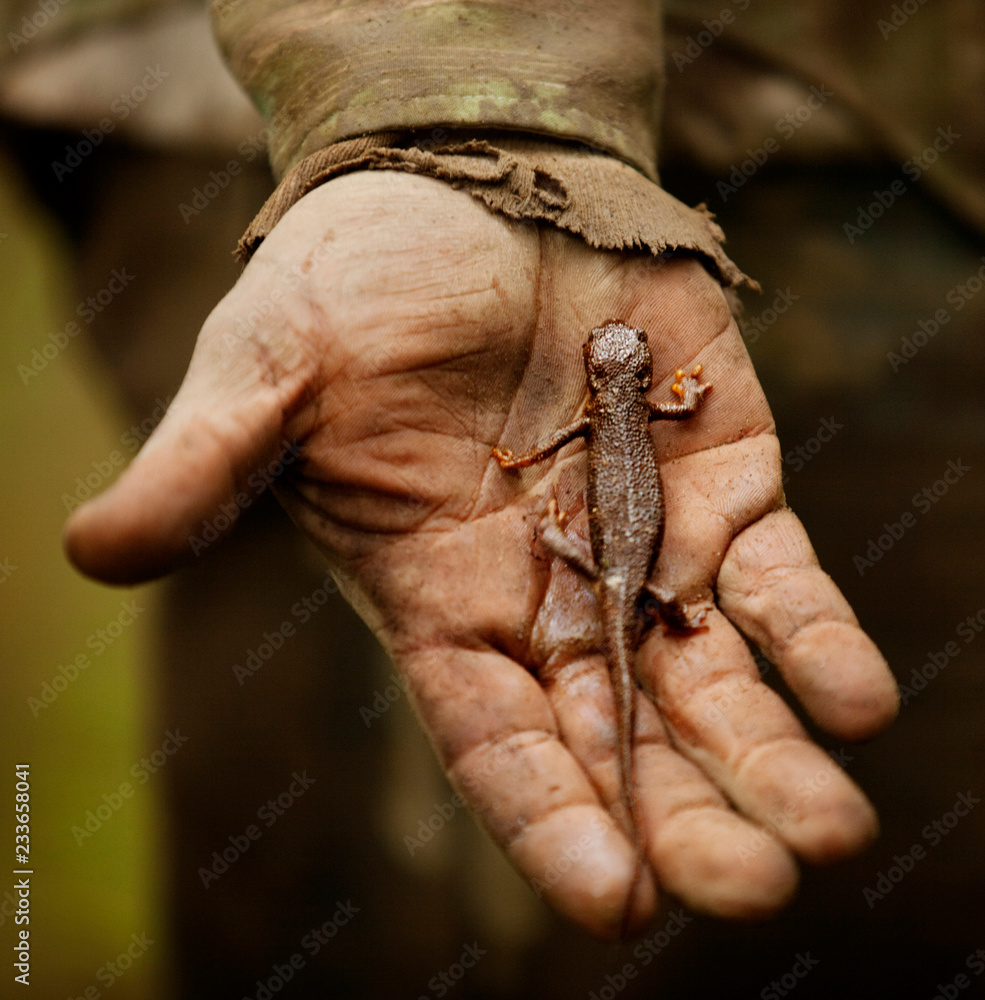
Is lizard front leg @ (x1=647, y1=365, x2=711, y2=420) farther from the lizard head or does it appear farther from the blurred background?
the blurred background

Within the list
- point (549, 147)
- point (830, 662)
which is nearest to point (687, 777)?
point (830, 662)

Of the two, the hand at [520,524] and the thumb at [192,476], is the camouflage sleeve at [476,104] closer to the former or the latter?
the hand at [520,524]

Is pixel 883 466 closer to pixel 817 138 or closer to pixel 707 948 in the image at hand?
pixel 817 138

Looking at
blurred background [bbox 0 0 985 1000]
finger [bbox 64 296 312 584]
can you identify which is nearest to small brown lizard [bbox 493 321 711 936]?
finger [bbox 64 296 312 584]

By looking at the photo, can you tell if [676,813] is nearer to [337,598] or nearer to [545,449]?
[545,449]

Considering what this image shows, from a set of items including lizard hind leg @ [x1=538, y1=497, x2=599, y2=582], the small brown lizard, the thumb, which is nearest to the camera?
the thumb

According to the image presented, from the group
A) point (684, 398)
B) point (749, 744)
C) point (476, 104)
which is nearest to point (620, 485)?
point (684, 398)
